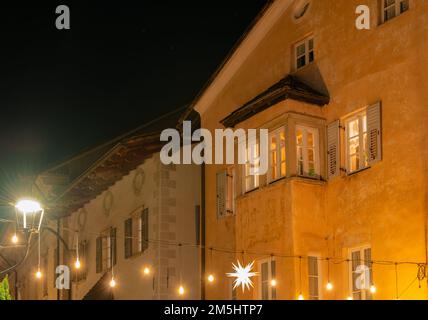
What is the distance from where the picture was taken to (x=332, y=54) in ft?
71.7

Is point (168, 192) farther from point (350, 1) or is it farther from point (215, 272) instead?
point (350, 1)

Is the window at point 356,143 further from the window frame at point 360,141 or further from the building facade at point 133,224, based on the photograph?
the building facade at point 133,224

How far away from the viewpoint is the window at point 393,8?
20016mm

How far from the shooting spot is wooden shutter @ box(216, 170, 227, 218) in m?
25.3

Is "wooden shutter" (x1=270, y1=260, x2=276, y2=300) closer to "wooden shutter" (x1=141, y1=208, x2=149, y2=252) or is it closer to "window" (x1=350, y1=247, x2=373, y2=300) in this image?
"window" (x1=350, y1=247, x2=373, y2=300)

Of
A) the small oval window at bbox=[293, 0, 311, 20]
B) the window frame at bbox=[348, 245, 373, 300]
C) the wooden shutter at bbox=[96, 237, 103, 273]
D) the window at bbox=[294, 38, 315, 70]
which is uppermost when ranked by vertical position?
the small oval window at bbox=[293, 0, 311, 20]

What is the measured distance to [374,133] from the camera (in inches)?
789

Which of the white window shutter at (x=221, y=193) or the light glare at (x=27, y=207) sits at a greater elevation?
the white window shutter at (x=221, y=193)

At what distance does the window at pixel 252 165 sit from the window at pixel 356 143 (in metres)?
2.51

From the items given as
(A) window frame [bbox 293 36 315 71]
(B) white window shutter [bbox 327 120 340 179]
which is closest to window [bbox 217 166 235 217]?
(A) window frame [bbox 293 36 315 71]

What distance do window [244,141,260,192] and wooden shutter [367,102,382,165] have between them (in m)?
3.38

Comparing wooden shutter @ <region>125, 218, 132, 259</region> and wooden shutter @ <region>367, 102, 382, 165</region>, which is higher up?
wooden shutter @ <region>367, 102, 382, 165</region>

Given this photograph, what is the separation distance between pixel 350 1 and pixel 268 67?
334 centimetres

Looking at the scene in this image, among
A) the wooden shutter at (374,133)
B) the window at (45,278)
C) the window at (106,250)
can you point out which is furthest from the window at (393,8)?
the window at (45,278)
